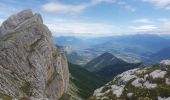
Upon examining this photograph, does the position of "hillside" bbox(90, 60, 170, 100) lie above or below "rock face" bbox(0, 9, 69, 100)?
above

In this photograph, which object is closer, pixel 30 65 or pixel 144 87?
pixel 144 87

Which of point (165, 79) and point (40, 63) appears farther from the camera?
point (40, 63)

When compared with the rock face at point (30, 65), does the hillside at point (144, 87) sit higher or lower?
higher

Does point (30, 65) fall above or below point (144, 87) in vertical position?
below

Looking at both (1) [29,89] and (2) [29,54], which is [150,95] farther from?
(2) [29,54]

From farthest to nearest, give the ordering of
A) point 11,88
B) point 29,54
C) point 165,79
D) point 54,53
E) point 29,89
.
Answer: point 54,53
point 29,54
point 29,89
point 11,88
point 165,79

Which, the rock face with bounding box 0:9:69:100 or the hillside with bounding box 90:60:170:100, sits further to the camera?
the rock face with bounding box 0:9:69:100

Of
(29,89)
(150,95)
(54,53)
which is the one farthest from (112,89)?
(54,53)

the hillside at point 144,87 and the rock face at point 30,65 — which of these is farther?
the rock face at point 30,65
